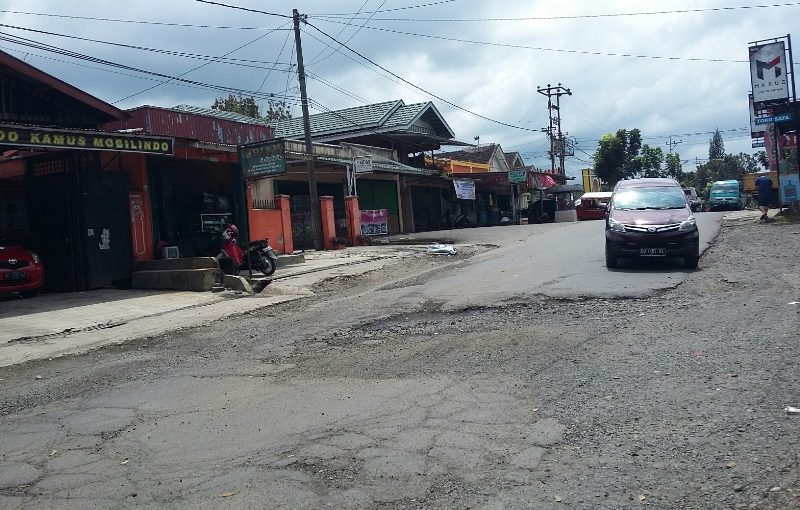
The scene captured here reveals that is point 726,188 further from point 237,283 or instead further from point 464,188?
point 237,283

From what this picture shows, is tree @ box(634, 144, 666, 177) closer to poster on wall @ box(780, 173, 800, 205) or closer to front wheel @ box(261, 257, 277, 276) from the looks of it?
poster on wall @ box(780, 173, 800, 205)

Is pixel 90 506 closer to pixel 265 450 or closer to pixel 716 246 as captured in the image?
pixel 265 450

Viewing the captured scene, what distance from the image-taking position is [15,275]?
45.2ft

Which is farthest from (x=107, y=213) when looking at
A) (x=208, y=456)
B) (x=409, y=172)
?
(x=409, y=172)

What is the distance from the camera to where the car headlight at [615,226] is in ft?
43.7

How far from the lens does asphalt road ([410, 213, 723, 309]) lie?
35.7 feet

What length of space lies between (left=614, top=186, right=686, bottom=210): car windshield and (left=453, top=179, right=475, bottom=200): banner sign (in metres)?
22.9

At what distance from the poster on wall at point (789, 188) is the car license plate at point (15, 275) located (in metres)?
23.9

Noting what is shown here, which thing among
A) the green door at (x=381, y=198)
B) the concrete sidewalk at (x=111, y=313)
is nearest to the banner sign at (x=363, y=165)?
the green door at (x=381, y=198)

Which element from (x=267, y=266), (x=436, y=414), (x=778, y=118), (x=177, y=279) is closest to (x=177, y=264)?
(x=177, y=279)

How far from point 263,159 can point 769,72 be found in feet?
66.0

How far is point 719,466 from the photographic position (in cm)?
402

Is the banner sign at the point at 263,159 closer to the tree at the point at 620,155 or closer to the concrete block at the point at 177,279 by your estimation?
the concrete block at the point at 177,279

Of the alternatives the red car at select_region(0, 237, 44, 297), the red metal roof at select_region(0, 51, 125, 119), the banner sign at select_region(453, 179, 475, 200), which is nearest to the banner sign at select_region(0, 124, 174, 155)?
the red metal roof at select_region(0, 51, 125, 119)
